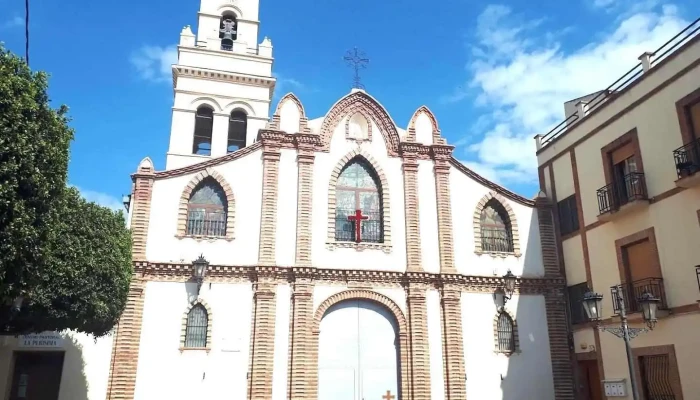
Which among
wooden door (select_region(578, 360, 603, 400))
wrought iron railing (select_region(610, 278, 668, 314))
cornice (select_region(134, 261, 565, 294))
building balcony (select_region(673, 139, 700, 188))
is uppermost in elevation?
building balcony (select_region(673, 139, 700, 188))

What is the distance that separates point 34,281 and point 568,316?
16966mm

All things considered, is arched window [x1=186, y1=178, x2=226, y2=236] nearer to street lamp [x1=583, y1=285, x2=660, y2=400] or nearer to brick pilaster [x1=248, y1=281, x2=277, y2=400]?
brick pilaster [x1=248, y1=281, x2=277, y2=400]

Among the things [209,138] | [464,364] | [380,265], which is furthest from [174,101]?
[464,364]

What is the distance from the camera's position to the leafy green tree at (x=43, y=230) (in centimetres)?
1017

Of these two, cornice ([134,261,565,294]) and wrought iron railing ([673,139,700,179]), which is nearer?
wrought iron railing ([673,139,700,179])

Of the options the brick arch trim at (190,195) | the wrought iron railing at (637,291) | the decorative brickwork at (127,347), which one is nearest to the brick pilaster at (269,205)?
the brick arch trim at (190,195)

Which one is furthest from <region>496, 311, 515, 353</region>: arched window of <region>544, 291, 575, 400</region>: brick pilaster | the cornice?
<region>544, 291, 575, 400</region>: brick pilaster

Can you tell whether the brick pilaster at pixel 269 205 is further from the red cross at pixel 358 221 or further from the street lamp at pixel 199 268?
the red cross at pixel 358 221

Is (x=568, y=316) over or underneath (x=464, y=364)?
over

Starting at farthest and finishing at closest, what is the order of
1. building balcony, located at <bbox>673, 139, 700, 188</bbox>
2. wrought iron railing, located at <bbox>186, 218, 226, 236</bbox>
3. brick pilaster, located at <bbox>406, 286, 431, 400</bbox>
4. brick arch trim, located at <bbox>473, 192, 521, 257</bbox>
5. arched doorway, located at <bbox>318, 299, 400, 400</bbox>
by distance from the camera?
brick arch trim, located at <bbox>473, 192, 521, 257</bbox>, wrought iron railing, located at <bbox>186, 218, 226, 236</bbox>, brick pilaster, located at <bbox>406, 286, 431, 400</bbox>, arched doorway, located at <bbox>318, 299, 400, 400</bbox>, building balcony, located at <bbox>673, 139, 700, 188</bbox>

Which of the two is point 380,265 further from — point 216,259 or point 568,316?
point 568,316

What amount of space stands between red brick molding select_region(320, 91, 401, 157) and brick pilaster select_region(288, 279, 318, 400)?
585 cm

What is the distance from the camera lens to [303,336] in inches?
736

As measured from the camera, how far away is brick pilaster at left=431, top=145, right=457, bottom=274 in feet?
67.5
